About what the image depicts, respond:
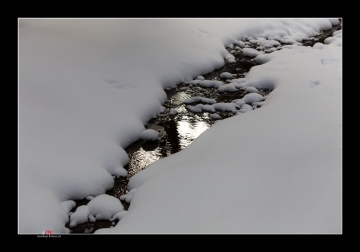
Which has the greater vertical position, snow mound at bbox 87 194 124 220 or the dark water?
the dark water

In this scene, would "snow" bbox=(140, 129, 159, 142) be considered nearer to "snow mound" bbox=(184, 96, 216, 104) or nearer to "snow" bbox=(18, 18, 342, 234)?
"snow" bbox=(18, 18, 342, 234)

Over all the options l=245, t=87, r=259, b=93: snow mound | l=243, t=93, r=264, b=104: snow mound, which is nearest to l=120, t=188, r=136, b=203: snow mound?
l=243, t=93, r=264, b=104: snow mound

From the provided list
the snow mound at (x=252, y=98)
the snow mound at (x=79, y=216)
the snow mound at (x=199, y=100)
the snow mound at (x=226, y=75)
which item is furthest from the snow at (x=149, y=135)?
the snow mound at (x=226, y=75)

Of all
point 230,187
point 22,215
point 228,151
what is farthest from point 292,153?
point 22,215

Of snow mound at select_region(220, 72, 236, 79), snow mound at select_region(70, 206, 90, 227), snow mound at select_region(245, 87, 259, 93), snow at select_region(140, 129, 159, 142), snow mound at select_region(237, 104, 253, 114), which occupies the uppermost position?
snow mound at select_region(220, 72, 236, 79)

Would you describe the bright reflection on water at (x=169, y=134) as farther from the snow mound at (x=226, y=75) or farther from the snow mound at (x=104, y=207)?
the snow mound at (x=226, y=75)

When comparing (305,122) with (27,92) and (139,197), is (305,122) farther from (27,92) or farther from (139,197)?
(27,92)
